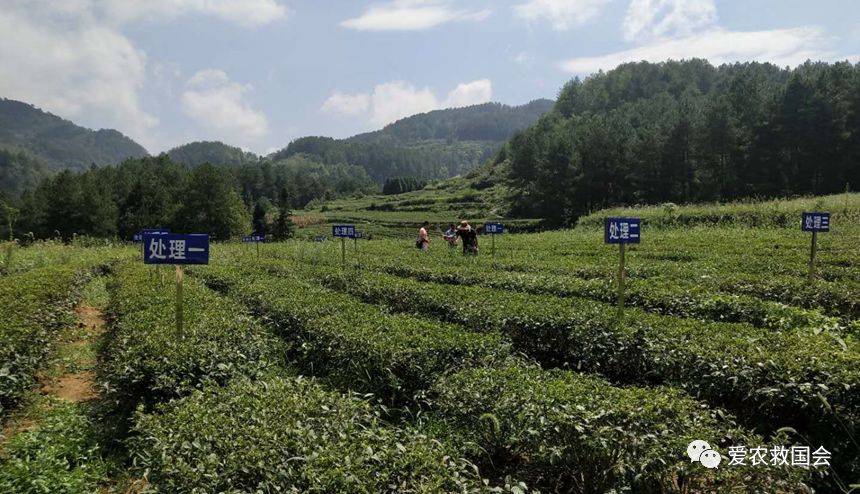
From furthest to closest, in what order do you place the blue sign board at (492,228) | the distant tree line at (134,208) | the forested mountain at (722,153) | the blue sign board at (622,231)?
the distant tree line at (134,208) < the forested mountain at (722,153) < the blue sign board at (492,228) < the blue sign board at (622,231)

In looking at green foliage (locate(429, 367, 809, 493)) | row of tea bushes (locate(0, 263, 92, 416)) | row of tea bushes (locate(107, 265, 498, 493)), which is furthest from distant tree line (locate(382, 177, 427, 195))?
green foliage (locate(429, 367, 809, 493))

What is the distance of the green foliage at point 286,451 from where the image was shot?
3.29 metres

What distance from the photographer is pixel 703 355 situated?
5422mm

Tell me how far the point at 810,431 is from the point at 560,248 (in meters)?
17.0

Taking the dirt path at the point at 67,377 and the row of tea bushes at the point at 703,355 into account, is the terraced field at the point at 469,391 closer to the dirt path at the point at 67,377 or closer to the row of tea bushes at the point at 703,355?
the row of tea bushes at the point at 703,355

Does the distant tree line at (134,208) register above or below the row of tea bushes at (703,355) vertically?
above

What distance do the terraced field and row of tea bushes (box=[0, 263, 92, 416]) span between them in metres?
0.08

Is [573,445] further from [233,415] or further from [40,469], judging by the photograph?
[40,469]

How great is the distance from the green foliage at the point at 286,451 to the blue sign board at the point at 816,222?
998 cm

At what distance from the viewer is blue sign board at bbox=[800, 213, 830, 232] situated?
10.3m

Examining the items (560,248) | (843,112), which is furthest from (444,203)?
(560,248)

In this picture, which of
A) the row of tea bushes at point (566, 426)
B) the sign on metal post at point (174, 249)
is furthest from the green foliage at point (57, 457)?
the row of tea bushes at point (566, 426)

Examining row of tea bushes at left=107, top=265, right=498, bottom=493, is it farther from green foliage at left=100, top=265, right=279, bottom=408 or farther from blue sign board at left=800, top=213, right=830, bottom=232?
blue sign board at left=800, top=213, right=830, bottom=232

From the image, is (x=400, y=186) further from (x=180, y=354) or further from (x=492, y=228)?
(x=180, y=354)
